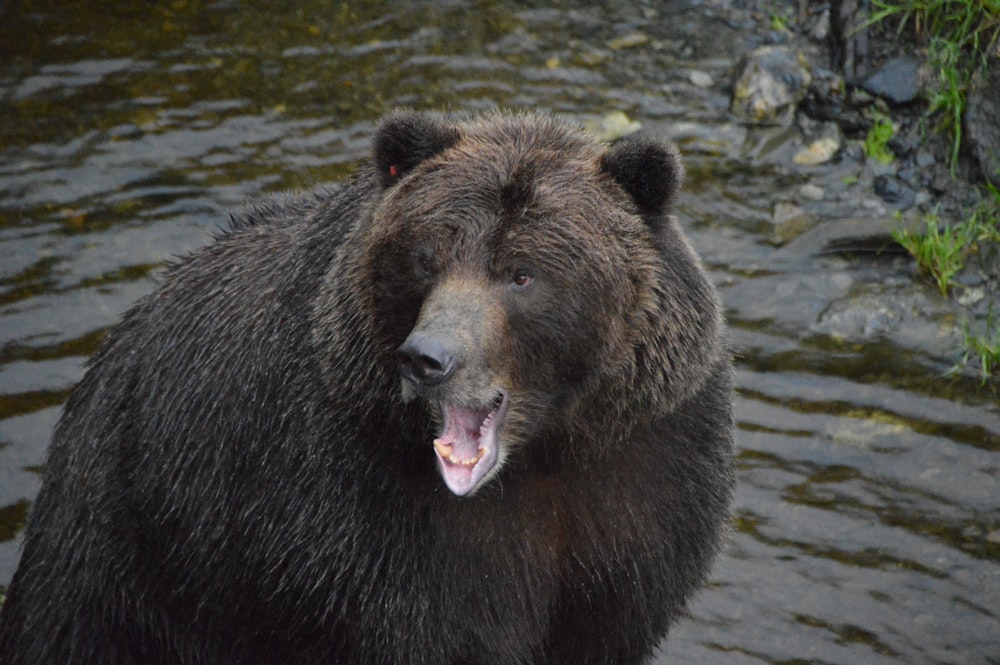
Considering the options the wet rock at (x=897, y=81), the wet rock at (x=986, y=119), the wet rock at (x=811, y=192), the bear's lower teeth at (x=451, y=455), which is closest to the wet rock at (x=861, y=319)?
the wet rock at (x=811, y=192)

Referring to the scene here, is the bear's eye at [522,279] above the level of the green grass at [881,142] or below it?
above

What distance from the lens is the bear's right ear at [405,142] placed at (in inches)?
188

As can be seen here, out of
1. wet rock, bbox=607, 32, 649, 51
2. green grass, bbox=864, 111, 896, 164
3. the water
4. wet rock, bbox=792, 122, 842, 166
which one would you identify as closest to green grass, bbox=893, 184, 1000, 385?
the water

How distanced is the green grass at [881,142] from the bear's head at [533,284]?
4803 millimetres

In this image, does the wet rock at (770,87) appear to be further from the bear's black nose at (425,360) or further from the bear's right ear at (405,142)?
the bear's black nose at (425,360)

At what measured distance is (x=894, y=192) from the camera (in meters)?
8.99

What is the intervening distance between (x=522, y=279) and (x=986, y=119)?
5.51 metres

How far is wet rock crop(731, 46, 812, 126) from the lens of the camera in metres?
9.71

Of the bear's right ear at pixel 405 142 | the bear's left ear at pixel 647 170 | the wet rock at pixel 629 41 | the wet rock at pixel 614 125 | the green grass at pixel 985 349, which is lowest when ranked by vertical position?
the green grass at pixel 985 349

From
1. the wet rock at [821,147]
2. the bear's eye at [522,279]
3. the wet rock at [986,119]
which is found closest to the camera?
the bear's eye at [522,279]

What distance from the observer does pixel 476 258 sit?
4531mm

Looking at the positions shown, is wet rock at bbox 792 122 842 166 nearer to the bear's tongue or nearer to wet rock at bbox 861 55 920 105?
wet rock at bbox 861 55 920 105

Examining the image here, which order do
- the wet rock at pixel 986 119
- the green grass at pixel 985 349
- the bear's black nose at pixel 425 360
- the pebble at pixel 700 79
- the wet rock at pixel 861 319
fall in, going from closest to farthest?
1. the bear's black nose at pixel 425 360
2. the green grass at pixel 985 349
3. the wet rock at pixel 861 319
4. the wet rock at pixel 986 119
5. the pebble at pixel 700 79

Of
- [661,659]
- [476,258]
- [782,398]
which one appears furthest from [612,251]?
[782,398]
